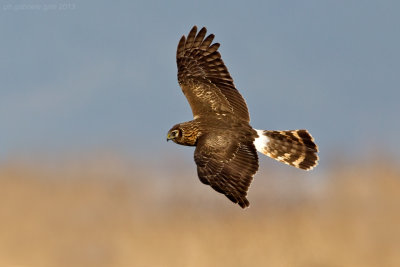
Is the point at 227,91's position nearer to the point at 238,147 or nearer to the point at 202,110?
the point at 202,110

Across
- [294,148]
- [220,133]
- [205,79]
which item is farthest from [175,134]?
[294,148]

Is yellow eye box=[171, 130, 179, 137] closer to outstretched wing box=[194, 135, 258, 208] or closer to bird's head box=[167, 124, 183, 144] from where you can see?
bird's head box=[167, 124, 183, 144]

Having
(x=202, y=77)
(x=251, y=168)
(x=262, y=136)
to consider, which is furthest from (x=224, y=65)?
(x=251, y=168)

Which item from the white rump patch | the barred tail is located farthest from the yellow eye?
the barred tail

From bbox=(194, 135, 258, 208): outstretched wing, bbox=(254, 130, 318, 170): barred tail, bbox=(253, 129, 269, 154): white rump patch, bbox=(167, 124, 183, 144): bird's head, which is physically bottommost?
bbox=(194, 135, 258, 208): outstretched wing

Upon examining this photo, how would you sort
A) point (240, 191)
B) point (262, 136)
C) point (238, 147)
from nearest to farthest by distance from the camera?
point (240, 191) → point (238, 147) → point (262, 136)

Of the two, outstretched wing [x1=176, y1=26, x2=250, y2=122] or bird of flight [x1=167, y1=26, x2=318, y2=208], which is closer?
bird of flight [x1=167, y1=26, x2=318, y2=208]
